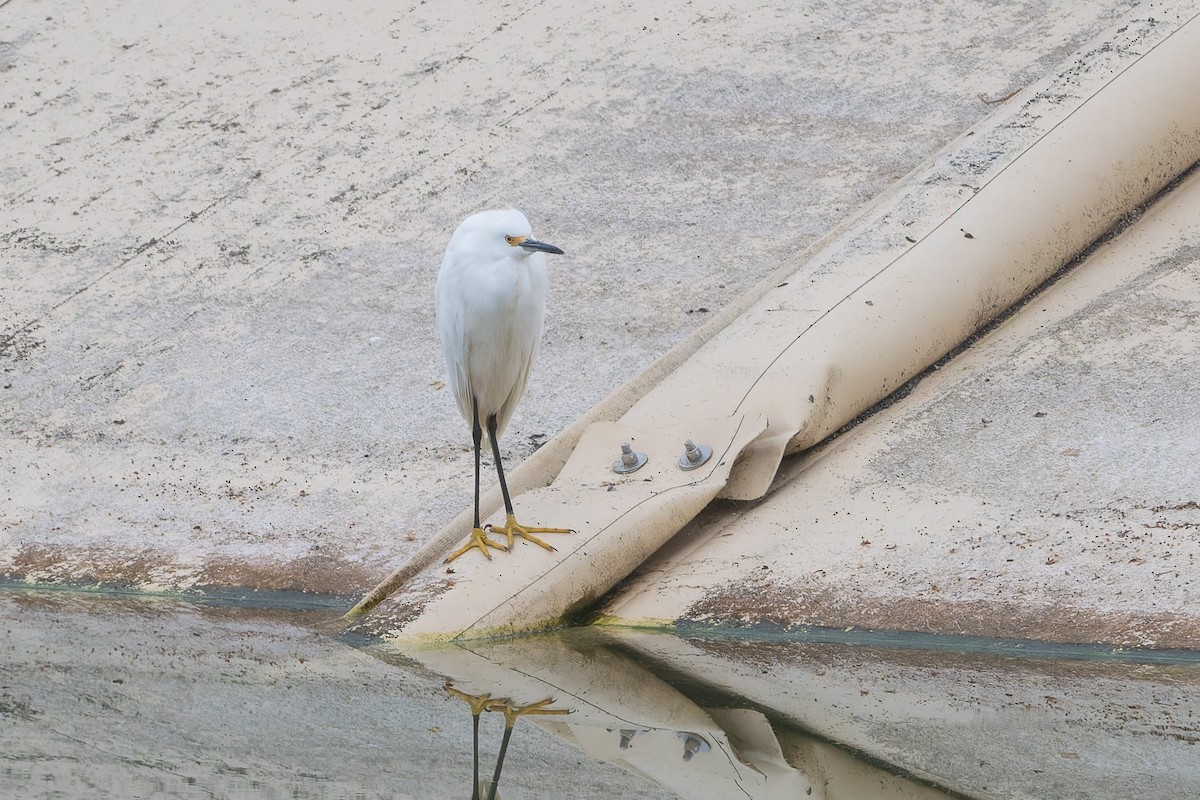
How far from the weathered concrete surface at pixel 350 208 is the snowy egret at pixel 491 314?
42cm

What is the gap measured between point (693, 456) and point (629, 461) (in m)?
0.20

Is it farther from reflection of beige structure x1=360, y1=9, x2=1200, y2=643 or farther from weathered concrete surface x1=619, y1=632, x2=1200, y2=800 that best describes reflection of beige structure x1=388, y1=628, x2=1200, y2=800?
reflection of beige structure x1=360, y1=9, x2=1200, y2=643

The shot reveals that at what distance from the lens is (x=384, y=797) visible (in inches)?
107

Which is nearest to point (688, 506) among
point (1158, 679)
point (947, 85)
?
point (1158, 679)

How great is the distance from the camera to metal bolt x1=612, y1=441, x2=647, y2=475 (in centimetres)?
400

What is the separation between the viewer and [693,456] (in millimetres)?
3922

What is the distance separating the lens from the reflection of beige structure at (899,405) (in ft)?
11.8

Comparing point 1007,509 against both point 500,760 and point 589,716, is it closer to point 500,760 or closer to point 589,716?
point 589,716

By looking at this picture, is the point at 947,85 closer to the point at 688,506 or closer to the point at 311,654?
the point at 688,506

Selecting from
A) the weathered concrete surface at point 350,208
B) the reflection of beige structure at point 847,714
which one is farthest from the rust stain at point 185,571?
the reflection of beige structure at point 847,714

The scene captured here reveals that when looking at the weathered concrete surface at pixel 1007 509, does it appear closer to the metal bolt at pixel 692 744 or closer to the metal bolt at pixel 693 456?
the metal bolt at pixel 693 456

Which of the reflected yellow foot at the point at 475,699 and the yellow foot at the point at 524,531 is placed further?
the yellow foot at the point at 524,531

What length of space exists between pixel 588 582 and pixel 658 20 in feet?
13.7

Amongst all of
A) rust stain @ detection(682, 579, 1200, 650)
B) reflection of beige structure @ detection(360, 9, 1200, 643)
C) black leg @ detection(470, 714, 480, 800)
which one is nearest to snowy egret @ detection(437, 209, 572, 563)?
reflection of beige structure @ detection(360, 9, 1200, 643)
